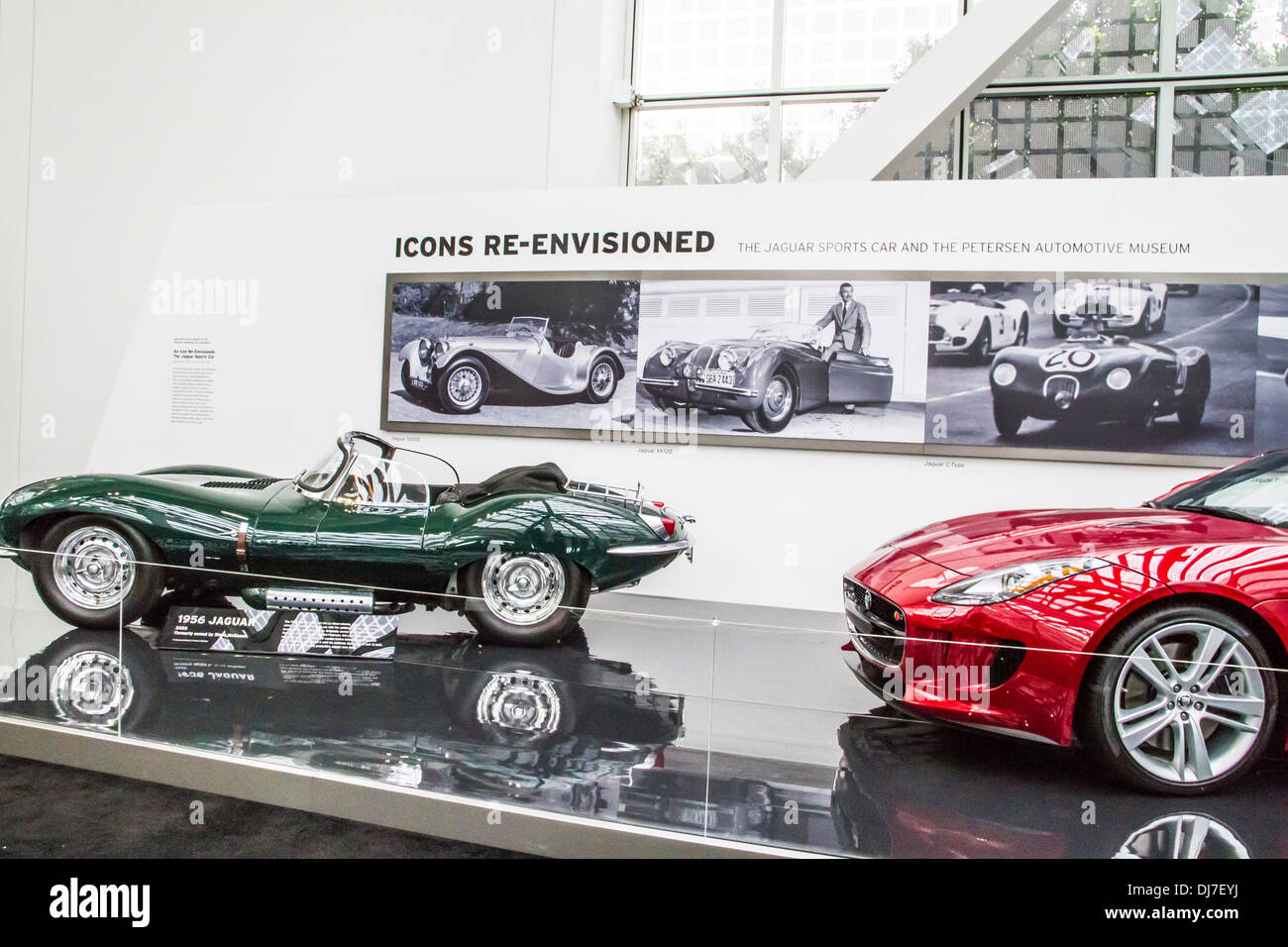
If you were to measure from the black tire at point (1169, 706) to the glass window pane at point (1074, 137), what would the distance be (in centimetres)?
603

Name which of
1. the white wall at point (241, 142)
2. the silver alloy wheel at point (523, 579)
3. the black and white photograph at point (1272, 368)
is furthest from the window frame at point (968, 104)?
the silver alloy wheel at point (523, 579)

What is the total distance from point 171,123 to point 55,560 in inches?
265

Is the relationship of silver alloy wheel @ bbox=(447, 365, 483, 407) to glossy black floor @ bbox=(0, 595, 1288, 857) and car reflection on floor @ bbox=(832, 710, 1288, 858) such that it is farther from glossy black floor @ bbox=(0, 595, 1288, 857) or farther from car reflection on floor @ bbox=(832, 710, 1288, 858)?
car reflection on floor @ bbox=(832, 710, 1288, 858)

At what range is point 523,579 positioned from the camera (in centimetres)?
431

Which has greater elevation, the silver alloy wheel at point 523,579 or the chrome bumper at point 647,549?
the chrome bumper at point 647,549

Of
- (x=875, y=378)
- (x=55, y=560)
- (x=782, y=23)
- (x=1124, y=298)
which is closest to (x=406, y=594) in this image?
(x=55, y=560)

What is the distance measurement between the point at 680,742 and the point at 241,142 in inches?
324

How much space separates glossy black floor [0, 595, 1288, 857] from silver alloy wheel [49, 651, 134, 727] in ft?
0.03

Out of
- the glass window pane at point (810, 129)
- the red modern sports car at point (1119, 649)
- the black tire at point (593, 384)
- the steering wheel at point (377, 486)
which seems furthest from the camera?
the glass window pane at point (810, 129)

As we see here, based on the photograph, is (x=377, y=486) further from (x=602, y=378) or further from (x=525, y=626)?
(x=602, y=378)

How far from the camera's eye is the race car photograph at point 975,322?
208 inches

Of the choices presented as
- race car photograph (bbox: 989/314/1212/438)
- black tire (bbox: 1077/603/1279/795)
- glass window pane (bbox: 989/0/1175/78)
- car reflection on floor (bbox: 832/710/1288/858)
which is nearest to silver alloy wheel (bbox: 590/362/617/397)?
race car photograph (bbox: 989/314/1212/438)

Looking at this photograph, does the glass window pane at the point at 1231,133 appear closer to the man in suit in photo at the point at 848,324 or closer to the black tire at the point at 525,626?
the man in suit in photo at the point at 848,324
